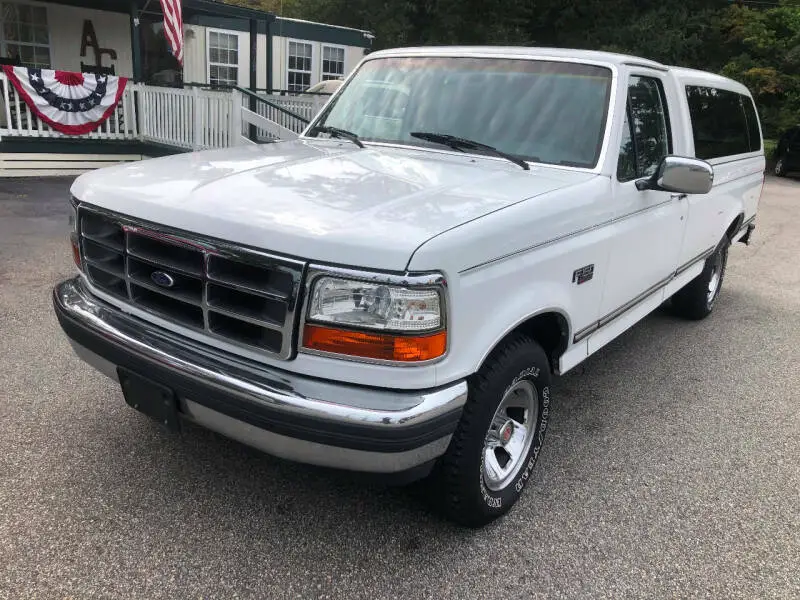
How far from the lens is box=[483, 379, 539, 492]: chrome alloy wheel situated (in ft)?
9.55

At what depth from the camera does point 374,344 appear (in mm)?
2248

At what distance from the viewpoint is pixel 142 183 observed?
9.20ft

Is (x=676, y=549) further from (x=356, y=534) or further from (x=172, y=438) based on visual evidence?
(x=172, y=438)

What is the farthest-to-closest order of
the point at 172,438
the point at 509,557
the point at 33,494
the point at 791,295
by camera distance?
the point at 791,295 < the point at 172,438 < the point at 33,494 < the point at 509,557

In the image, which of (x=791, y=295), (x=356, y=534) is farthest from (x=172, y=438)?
(x=791, y=295)

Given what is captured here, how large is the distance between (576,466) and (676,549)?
2.29ft

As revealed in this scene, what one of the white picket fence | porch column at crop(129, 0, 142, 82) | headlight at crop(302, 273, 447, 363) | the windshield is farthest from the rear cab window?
porch column at crop(129, 0, 142, 82)

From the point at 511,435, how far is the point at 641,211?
1.50m

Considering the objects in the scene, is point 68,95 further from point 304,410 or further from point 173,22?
point 304,410

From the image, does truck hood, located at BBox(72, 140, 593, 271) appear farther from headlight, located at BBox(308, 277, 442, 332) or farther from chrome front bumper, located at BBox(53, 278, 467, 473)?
chrome front bumper, located at BBox(53, 278, 467, 473)

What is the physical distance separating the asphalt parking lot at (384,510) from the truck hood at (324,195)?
0.86 metres

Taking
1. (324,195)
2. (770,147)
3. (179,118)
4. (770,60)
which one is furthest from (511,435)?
(770,147)

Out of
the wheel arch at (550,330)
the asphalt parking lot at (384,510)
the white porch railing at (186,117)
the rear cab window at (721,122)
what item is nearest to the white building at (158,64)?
the white porch railing at (186,117)

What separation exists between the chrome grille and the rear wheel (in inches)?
166
